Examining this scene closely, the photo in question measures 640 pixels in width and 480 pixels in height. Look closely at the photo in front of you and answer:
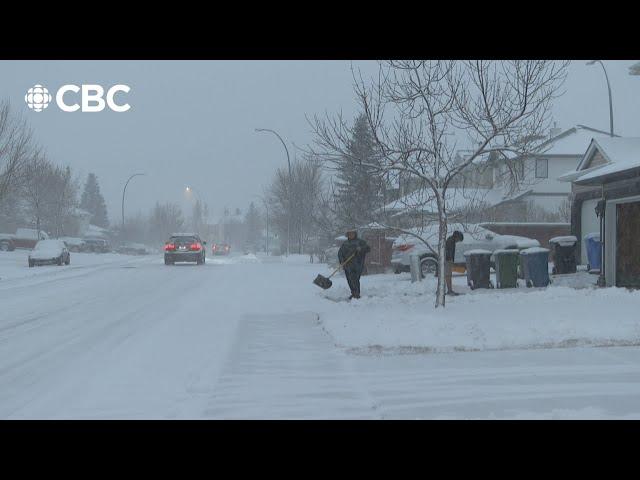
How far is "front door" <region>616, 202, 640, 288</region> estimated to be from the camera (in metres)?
18.0

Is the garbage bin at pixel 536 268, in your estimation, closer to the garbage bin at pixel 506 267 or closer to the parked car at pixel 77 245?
the garbage bin at pixel 506 267

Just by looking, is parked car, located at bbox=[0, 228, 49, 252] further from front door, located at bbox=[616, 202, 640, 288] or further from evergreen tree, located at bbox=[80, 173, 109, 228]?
evergreen tree, located at bbox=[80, 173, 109, 228]

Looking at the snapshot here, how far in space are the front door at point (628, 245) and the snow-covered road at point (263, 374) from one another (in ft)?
29.3

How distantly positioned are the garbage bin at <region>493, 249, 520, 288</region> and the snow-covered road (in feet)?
21.5

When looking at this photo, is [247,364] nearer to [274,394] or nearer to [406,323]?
[274,394]

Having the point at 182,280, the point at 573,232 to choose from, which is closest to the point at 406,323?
A: the point at 182,280

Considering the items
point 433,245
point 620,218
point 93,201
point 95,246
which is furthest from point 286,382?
point 93,201

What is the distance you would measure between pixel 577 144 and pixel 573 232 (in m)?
29.3

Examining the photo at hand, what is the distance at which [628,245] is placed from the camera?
720 inches

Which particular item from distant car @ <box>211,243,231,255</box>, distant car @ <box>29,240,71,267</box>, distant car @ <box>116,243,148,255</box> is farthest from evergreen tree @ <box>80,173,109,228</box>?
distant car @ <box>29,240,71,267</box>

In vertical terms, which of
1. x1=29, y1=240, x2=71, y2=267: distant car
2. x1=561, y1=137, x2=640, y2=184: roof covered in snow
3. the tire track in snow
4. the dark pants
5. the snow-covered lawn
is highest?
x1=561, y1=137, x2=640, y2=184: roof covered in snow

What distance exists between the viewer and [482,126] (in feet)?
44.2

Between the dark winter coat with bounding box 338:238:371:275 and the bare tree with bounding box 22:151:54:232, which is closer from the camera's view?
the dark winter coat with bounding box 338:238:371:275
